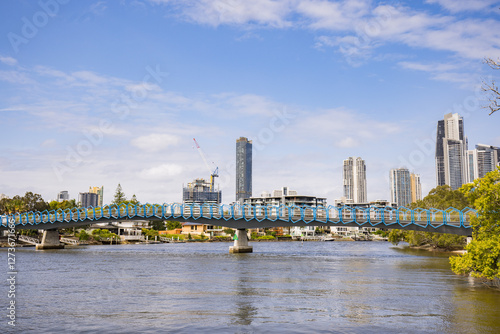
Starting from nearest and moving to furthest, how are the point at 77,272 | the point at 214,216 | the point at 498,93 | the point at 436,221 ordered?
1. the point at 498,93
2. the point at 77,272
3. the point at 436,221
4. the point at 214,216

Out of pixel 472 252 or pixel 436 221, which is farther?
pixel 436 221

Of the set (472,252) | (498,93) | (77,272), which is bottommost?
(77,272)

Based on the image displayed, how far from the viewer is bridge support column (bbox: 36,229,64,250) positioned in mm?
109062

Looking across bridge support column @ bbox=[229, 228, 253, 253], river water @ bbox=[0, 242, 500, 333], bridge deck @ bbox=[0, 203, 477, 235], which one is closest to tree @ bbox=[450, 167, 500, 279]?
river water @ bbox=[0, 242, 500, 333]

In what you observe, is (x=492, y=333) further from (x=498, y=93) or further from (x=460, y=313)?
(x=498, y=93)

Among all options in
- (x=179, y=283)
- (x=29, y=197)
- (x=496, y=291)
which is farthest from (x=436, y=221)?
(x=29, y=197)

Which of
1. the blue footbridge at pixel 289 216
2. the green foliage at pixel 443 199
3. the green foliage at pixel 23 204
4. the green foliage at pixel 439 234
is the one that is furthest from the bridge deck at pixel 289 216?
the green foliage at pixel 23 204

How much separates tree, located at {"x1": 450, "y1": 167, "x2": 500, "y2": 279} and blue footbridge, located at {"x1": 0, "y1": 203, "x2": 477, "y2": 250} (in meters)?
35.4

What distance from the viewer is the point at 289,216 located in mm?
84875

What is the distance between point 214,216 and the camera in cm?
8725

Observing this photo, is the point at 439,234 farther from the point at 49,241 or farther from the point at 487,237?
the point at 49,241

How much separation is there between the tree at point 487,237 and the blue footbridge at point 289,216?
3542 cm

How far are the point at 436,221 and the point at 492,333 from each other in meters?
54.9

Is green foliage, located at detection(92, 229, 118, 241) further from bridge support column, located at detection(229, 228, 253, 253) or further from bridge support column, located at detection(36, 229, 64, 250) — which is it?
bridge support column, located at detection(229, 228, 253, 253)
